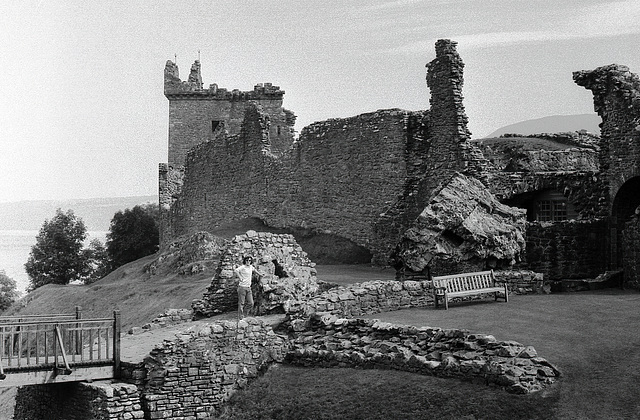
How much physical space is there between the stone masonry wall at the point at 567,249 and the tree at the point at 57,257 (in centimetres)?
4578

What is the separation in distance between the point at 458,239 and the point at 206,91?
4471 cm

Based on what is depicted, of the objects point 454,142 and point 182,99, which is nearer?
point 454,142

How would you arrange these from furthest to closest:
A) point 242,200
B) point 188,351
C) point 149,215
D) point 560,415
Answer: point 149,215 < point 242,200 < point 188,351 < point 560,415

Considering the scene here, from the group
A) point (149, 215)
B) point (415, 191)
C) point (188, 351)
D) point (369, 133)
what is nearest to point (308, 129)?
point (369, 133)

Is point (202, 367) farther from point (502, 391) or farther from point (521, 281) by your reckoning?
point (521, 281)

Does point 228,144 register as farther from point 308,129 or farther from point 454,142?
point 454,142

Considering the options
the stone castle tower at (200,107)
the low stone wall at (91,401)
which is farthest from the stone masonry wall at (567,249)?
the stone castle tower at (200,107)

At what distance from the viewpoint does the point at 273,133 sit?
5903 centimetres

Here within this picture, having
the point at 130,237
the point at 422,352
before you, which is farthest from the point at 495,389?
the point at 130,237

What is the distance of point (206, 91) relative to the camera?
74062 mm

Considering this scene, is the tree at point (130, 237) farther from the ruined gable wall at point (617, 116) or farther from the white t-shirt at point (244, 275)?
the white t-shirt at point (244, 275)

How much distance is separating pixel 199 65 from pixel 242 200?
2654 centimetres

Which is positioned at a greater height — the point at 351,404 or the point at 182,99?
the point at 182,99

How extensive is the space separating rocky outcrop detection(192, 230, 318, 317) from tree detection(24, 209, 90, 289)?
44.7 metres
